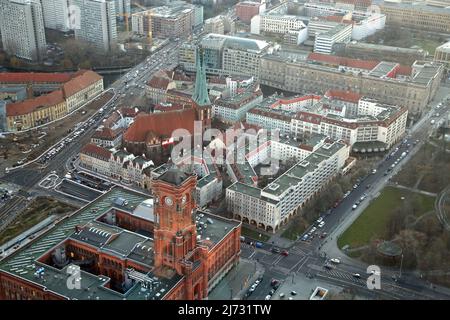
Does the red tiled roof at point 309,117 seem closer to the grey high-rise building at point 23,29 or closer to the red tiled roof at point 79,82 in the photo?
the red tiled roof at point 79,82

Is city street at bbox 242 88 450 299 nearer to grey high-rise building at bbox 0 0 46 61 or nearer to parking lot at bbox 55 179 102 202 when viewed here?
parking lot at bbox 55 179 102 202

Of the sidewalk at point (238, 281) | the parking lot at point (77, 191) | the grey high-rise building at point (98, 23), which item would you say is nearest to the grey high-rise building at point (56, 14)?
the grey high-rise building at point (98, 23)

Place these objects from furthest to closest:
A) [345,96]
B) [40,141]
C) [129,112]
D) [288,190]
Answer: [345,96]
[129,112]
[40,141]
[288,190]

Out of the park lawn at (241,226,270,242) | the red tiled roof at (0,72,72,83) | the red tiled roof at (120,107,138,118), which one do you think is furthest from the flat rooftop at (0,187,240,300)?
the red tiled roof at (0,72,72,83)

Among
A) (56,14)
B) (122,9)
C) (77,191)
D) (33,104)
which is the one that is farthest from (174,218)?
(122,9)

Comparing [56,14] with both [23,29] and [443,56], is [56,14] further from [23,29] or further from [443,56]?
[443,56]

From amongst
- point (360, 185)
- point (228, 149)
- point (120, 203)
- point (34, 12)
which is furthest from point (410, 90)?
point (34, 12)
